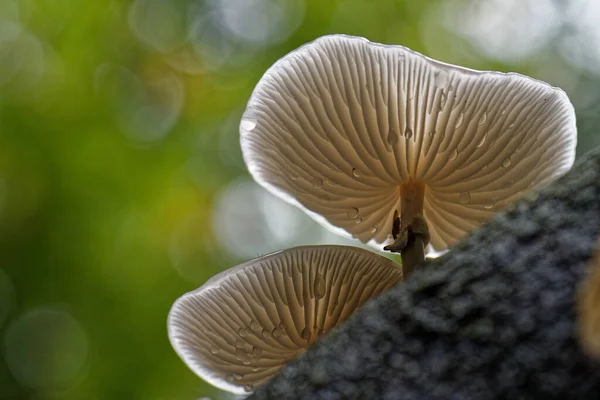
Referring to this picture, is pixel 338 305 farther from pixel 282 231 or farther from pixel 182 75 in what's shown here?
pixel 282 231

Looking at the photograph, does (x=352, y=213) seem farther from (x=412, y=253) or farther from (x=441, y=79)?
(x=441, y=79)

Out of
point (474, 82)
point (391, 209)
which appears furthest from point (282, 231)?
point (474, 82)

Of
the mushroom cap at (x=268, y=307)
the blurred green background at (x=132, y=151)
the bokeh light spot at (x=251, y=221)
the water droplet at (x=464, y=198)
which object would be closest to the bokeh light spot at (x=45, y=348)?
the blurred green background at (x=132, y=151)

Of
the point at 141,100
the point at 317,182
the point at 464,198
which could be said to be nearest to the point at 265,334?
the point at 317,182

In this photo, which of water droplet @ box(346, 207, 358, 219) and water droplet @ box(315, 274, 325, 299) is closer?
water droplet @ box(315, 274, 325, 299)

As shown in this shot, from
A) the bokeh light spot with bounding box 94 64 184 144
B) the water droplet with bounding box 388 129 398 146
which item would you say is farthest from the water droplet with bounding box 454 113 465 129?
the bokeh light spot with bounding box 94 64 184 144

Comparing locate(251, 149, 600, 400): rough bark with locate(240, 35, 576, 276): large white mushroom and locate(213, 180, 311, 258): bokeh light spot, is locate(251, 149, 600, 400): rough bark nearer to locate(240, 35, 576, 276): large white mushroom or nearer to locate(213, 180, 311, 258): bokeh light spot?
locate(240, 35, 576, 276): large white mushroom
